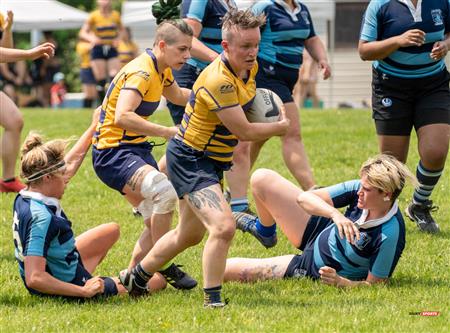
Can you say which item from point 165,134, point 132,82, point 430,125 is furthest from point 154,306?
point 430,125

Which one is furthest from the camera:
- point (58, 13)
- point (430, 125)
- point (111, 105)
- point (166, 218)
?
point (58, 13)

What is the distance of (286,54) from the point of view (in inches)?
377

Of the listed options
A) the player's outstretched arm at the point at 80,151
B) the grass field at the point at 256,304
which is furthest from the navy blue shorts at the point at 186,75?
the player's outstretched arm at the point at 80,151

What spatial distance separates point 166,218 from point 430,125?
266 cm

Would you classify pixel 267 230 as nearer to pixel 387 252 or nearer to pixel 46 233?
pixel 387 252

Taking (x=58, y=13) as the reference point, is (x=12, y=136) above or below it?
above

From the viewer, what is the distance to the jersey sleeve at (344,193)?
700 cm

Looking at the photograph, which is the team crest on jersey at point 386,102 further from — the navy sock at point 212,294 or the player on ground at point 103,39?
the player on ground at point 103,39

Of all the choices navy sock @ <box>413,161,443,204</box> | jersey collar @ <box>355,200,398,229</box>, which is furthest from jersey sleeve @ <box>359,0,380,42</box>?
jersey collar @ <box>355,200,398,229</box>

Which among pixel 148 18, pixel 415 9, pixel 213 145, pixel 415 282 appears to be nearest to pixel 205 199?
pixel 213 145

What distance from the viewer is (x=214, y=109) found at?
623 cm

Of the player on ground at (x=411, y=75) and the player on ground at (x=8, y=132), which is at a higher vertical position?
the player on ground at (x=411, y=75)

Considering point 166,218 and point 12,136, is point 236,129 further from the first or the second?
point 12,136

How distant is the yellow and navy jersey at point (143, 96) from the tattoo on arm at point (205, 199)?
0.98m
